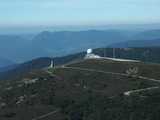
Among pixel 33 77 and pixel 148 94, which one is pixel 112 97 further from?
pixel 33 77

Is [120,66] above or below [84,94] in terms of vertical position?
above

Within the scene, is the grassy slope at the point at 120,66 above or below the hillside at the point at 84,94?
above

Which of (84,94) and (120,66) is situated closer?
(84,94)

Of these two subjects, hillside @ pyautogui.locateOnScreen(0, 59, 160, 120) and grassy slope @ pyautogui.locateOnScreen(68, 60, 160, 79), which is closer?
hillside @ pyautogui.locateOnScreen(0, 59, 160, 120)

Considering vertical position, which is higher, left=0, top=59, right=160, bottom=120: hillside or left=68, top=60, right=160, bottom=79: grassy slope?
left=68, top=60, right=160, bottom=79: grassy slope

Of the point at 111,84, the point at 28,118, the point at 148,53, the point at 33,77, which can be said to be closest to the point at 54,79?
the point at 33,77

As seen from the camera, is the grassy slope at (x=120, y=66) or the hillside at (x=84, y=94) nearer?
the hillside at (x=84, y=94)

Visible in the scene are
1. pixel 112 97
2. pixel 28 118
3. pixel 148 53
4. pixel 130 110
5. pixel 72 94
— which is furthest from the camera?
pixel 148 53

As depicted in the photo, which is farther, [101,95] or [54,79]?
[54,79]
